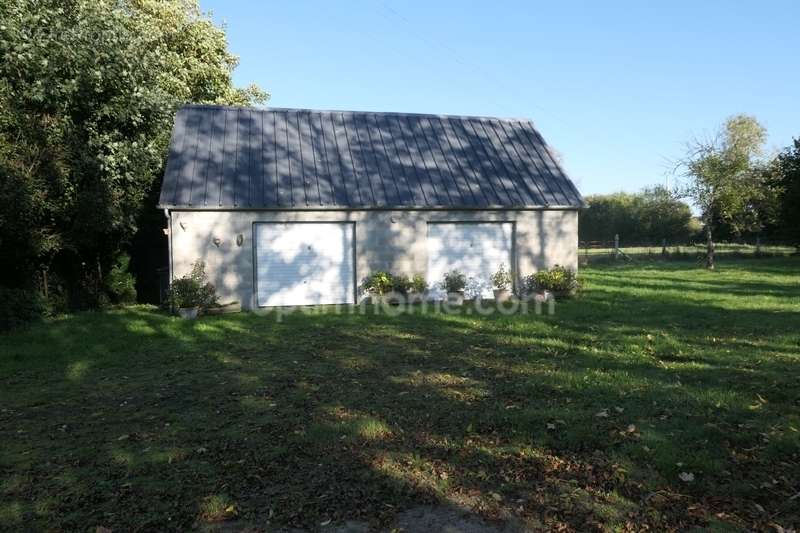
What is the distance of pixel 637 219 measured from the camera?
132 ft

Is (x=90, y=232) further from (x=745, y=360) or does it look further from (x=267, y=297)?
(x=745, y=360)

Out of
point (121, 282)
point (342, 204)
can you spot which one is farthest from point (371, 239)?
point (121, 282)

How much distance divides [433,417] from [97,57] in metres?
11.5

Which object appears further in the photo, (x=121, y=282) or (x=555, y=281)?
(x=121, y=282)

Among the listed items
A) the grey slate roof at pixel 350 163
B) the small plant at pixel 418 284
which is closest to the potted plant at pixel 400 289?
the small plant at pixel 418 284

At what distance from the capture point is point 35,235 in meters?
11.4

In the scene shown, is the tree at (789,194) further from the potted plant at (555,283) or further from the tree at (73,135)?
the tree at (73,135)

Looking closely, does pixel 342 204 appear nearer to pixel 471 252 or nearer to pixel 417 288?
pixel 417 288

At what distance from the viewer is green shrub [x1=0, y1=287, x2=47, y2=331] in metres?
10.1

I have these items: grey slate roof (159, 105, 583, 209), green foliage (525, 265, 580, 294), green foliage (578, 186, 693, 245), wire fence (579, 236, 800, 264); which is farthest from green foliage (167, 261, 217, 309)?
green foliage (578, 186, 693, 245)

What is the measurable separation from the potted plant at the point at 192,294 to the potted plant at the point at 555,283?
7719 millimetres

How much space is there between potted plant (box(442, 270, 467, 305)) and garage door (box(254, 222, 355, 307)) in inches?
90.5

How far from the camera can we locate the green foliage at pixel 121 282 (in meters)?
14.4

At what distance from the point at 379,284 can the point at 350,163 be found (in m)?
3.35
